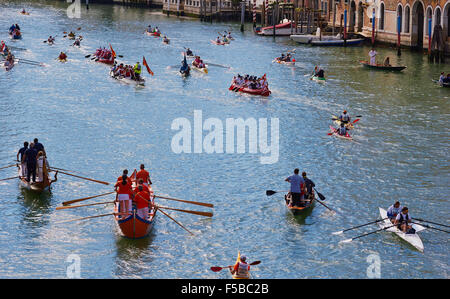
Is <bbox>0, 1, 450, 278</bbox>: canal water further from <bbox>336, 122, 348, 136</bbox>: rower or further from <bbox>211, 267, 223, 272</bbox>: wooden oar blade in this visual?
<bbox>211, 267, 223, 272</bbox>: wooden oar blade

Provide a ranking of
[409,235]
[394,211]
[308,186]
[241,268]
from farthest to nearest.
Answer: [308,186]
[394,211]
[409,235]
[241,268]

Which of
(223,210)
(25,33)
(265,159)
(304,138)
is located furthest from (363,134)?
(25,33)

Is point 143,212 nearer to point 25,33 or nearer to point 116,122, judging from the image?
point 116,122

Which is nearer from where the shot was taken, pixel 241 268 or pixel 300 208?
pixel 241 268

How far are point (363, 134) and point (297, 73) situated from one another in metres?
23.2

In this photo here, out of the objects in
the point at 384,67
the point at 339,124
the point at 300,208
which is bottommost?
the point at 300,208

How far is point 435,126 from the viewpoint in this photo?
44.7 metres

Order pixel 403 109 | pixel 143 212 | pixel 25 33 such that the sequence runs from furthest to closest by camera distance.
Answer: pixel 25 33 < pixel 403 109 < pixel 143 212

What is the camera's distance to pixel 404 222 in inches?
1066

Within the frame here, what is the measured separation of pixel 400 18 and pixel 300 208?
52.5 m

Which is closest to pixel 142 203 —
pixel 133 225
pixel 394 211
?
pixel 133 225

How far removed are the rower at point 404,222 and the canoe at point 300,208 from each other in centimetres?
401

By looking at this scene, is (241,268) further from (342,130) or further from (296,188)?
(342,130)

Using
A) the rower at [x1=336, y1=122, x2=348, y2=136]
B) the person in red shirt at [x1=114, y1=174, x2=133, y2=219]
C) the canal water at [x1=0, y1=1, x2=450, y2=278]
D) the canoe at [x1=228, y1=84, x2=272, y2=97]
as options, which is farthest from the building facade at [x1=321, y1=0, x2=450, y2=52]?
the person in red shirt at [x1=114, y1=174, x2=133, y2=219]
